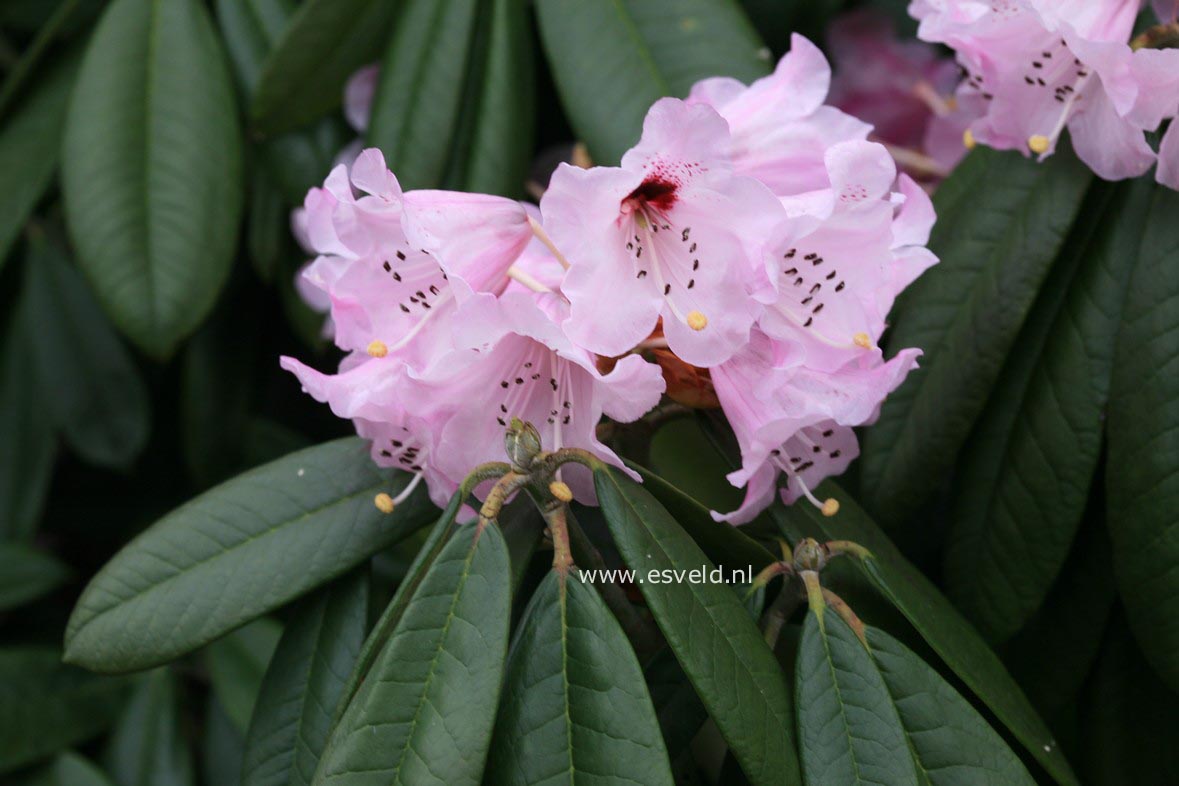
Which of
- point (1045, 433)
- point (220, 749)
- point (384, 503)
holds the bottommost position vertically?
point (220, 749)

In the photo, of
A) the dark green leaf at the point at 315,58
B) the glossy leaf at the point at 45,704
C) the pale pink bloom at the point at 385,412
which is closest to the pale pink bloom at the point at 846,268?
the pale pink bloom at the point at 385,412

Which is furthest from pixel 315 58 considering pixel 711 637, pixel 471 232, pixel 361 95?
pixel 711 637

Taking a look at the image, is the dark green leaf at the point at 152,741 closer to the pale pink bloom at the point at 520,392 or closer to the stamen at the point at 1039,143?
the pale pink bloom at the point at 520,392

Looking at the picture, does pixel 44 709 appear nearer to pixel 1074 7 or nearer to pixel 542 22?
pixel 542 22

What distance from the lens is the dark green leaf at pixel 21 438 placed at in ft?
4.08

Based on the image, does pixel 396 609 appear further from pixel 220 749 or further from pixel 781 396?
pixel 220 749

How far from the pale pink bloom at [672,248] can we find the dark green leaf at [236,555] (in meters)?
0.20

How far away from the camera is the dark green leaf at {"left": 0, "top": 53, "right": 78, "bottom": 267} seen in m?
1.08

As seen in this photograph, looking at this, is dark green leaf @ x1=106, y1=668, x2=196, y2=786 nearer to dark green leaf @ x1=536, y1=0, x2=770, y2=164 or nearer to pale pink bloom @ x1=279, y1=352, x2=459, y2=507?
pale pink bloom @ x1=279, y1=352, x2=459, y2=507

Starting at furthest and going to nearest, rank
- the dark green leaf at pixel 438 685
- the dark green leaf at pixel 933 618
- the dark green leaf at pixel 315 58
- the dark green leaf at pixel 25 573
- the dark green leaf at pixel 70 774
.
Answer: the dark green leaf at pixel 25 573
the dark green leaf at pixel 70 774
the dark green leaf at pixel 315 58
the dark green leaf at pixel 933 618
the dark green leaf at pixel 438 685

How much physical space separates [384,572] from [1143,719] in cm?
76

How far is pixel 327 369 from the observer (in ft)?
4.17

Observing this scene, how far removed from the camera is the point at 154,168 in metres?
0.97

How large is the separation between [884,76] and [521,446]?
81 centimetres
